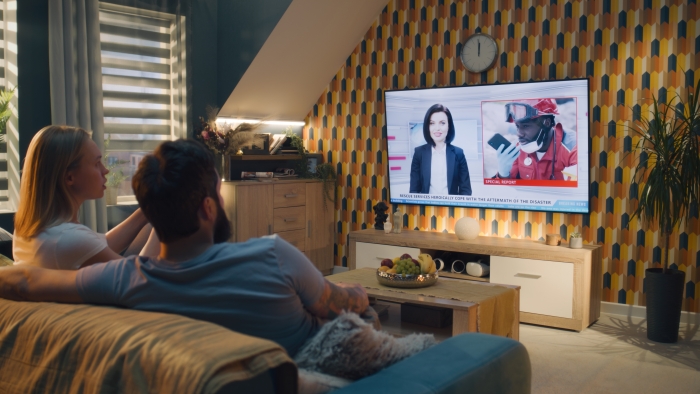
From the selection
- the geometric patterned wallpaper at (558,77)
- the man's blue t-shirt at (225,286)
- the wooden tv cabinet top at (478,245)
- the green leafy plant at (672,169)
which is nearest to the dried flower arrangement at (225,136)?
the geometric patterned wallpaper at (558,77)

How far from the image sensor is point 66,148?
79.4 inches

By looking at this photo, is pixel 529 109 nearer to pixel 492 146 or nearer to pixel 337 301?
pixel 492 146

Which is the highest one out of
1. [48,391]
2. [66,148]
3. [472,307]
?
[66,148]

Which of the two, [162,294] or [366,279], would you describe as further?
[366,279]

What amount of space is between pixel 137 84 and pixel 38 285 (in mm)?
3907

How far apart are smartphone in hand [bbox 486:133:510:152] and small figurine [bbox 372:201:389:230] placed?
106 centimetres

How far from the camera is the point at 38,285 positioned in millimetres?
1605

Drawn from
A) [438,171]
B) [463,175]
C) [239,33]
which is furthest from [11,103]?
[463,175]

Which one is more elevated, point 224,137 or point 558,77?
point 558,77

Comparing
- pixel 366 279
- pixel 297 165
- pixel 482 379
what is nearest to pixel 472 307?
pixel 366 279

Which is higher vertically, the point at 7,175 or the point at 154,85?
the point at 154,85

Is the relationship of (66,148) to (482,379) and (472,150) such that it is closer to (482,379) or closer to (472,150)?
(482,379)

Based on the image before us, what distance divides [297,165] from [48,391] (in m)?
4.84

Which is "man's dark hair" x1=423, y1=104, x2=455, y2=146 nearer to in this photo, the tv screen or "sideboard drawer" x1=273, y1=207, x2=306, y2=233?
the tv screen
